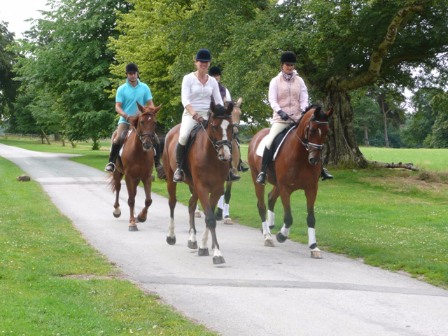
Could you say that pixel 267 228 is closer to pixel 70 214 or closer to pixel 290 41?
pixel 70 214

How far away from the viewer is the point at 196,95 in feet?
31.8

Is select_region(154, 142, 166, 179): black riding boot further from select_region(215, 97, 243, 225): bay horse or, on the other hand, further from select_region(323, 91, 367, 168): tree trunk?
select_region(323, 91, 367, 168): tree trunk

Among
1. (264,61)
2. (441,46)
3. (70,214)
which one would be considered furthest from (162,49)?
(70,214)

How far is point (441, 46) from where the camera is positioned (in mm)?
25875

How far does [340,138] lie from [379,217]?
14.8 metres

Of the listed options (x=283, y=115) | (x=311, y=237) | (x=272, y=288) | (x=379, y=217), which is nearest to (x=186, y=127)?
(x=283, y=115)

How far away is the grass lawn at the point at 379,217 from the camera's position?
9227 mm

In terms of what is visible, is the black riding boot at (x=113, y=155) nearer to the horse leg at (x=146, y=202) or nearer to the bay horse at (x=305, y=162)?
the horse leg at (x=146, y=202)

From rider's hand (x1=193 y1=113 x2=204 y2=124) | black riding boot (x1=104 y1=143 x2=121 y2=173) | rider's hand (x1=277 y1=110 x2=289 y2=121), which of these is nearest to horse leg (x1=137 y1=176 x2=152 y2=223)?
black riding boot (x1=104 y1=143 x2=121 y2=173)

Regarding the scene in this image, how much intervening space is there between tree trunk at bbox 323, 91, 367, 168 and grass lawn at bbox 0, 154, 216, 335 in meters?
20.0

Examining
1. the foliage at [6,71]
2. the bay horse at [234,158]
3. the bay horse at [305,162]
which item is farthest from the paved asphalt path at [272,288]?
the foliage at [6,71]

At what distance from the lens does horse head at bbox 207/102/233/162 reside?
841cm

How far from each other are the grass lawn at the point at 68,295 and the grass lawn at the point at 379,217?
13.0 ft

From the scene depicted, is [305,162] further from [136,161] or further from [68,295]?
[68,295]
